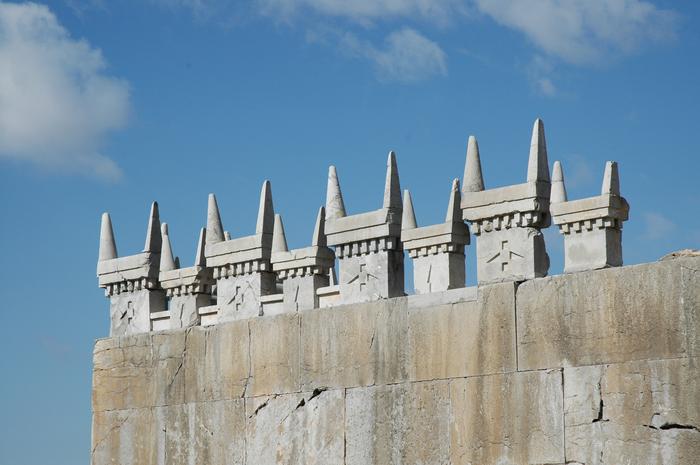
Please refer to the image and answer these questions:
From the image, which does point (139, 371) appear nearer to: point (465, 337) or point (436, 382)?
point (436, 382)

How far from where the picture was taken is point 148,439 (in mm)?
15039

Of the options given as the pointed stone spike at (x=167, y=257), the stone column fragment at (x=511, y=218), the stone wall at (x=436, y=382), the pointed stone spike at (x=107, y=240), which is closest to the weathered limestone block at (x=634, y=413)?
the stone wall at (x=436, y=382)

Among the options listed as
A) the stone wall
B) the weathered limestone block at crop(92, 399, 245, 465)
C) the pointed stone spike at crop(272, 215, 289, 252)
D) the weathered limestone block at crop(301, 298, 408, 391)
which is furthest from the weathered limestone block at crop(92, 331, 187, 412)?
the weathered limestone block at crop(301, 298, 408, 391)

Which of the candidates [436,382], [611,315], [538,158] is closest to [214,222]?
[436,382]

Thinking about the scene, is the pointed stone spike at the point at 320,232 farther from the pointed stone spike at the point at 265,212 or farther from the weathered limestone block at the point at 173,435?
the weathered limestone block at the point at 173,435

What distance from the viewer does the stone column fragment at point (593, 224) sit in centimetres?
1152

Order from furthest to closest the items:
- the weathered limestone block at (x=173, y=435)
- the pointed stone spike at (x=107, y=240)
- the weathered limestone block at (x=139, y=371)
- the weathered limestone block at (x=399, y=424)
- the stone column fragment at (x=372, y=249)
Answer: the pointed stone spike at (x=107, y=240) < the weathered limestone block at (x=139, y=371) < the weathered limestone block at (x=173, y=435) < the stone column fragment at (x=372, y=249) < the weathered limestone block at (x=399, y=424)

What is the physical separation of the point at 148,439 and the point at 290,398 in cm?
221

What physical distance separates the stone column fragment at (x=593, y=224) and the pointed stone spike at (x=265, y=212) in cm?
363

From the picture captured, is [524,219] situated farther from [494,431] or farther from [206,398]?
[206,398]

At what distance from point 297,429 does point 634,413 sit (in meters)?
3.81

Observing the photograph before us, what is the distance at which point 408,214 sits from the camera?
13.1 m

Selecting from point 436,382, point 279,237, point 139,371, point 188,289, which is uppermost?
point 279,237

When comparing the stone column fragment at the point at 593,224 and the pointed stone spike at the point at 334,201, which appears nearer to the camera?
the stone column fragment at the point at 593,224
